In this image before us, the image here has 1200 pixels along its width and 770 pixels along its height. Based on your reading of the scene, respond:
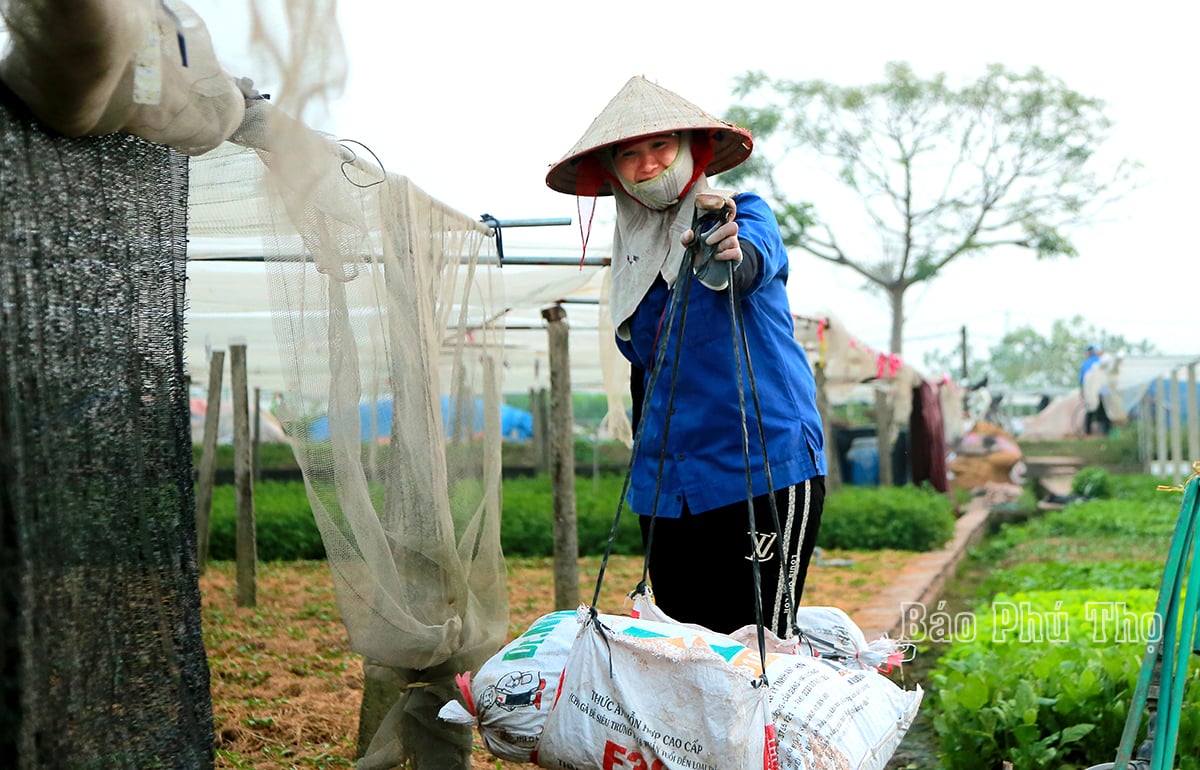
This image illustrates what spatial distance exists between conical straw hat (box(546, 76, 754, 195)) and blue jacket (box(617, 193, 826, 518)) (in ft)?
0.68

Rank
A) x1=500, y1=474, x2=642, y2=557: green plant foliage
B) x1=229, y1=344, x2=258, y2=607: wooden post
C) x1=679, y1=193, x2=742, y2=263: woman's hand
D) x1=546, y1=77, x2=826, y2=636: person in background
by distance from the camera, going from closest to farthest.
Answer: x1=679, y1=193, x2=742, y2=263: woman's hand → x1=546, y1=77, x2=826, y2=636: person in background → x1=229, y1=344, x2=258, y2=607: wooden post → x1=500, y1=474, x2=642, y2=557: green plant foliage

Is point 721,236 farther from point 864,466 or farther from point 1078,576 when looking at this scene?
point 864,466

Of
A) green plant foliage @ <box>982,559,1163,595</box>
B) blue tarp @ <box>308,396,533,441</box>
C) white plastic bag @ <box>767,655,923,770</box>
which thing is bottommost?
green plant foliage @ <box>982,559,1163,595</box>

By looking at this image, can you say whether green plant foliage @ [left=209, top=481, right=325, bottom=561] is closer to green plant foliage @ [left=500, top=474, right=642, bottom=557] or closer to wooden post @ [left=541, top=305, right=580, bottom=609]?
green plant foliage @ [left=500, top=474, right=642, bottom=557]

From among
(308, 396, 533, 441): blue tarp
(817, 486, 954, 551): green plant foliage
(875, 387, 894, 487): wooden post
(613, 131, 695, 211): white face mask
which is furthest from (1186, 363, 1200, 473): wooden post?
(613, 131, 695, 211): white face mask

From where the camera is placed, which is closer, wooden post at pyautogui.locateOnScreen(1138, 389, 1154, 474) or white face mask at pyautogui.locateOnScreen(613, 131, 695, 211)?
white face mask at pyautogui.locateOnScreen(613, 131, 695, 211)

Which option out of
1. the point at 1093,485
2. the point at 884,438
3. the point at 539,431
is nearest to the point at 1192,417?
the point at 1093,485

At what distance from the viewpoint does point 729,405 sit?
2.58 m

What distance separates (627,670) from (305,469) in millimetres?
1103

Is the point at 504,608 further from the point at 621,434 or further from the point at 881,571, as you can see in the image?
the point at 881,571

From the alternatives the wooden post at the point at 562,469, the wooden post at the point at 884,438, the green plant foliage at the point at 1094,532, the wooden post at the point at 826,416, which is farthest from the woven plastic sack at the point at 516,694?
the wooden post at the point at 884,438

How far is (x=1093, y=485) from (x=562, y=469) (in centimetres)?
1397

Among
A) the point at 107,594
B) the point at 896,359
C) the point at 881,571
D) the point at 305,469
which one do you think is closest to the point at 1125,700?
the point at 305,469

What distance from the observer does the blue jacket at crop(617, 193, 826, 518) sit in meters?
2.56
